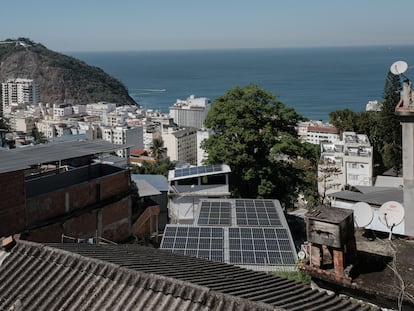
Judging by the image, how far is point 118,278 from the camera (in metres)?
3.75

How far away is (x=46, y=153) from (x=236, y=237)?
12.9 feet

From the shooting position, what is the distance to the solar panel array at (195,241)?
357 inches

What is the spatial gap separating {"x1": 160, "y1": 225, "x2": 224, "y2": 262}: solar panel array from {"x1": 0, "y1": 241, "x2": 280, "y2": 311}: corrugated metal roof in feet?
16.2

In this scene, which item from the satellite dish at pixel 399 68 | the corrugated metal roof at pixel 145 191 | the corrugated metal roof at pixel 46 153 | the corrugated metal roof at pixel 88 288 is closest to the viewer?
the corrugated metal roof at pixel 88 288

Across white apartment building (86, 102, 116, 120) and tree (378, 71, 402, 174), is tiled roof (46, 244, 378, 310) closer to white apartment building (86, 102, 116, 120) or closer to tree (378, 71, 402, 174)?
tree (378, 71, 402, 174)

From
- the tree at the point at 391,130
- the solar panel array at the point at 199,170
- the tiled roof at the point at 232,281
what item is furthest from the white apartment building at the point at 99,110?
the tiled roof at the point at 232,281

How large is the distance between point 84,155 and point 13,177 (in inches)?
62.8

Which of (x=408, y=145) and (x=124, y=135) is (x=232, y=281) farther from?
(x=124, y=135)

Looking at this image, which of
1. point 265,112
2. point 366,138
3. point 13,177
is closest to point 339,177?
point 366,138

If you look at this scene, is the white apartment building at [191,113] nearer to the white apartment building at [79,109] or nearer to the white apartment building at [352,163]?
the white apartment building at [79,109]

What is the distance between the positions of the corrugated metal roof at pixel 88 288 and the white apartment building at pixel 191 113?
288ft

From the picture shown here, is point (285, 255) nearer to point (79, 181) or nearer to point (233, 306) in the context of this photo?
point (79, 181)

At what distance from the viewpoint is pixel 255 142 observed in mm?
16406

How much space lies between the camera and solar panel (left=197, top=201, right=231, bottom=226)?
10748 mm
